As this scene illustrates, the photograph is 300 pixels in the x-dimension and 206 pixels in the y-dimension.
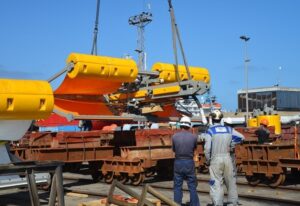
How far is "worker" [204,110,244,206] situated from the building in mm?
66447

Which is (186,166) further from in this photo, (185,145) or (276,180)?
(276,180)

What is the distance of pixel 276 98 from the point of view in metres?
74.2

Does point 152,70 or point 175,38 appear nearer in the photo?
point 175,38

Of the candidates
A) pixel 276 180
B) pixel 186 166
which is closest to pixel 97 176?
pixel 276 180

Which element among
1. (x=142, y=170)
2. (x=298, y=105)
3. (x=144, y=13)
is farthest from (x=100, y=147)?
(x=298, y=105)

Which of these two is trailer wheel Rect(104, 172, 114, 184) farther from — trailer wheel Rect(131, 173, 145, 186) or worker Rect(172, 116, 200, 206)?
worker Rect(172, 116, 200, 206)

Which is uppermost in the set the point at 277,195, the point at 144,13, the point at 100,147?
the point at 144,13

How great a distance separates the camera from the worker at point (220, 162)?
8.27 metres

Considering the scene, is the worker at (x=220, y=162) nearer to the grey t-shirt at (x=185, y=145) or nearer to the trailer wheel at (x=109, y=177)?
the grey t-shirt at (x=185, y=145)

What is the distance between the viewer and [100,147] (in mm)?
13766

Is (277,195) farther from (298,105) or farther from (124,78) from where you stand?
(298,105)

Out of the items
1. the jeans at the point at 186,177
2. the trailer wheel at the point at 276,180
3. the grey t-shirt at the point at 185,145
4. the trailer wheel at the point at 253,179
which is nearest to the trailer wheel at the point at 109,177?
the trailer wheel at the point at 253,179

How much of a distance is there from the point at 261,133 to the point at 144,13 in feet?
137

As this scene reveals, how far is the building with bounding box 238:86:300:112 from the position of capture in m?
74.2
